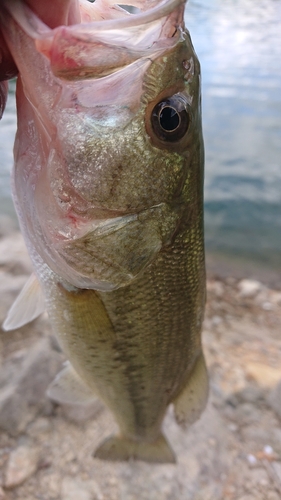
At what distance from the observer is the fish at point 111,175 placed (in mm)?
969

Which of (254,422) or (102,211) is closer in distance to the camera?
(102,211)

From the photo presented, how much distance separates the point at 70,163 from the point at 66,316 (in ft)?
2.22

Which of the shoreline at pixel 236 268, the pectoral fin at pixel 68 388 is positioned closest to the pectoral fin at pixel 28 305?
the pectoral fin at pixel 68 388

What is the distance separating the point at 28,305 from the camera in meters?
1.69

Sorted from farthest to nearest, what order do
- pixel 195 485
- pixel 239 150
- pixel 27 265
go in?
pixel 239 150 → pixel 27 265 → pixel 195 485

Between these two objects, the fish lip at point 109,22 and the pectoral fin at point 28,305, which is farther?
the pectoral fin at point 28,305

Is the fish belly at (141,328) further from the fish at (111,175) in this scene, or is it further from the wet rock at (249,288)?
the wet rock at (249,288)

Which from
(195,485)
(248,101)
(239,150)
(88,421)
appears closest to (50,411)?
(88,421)

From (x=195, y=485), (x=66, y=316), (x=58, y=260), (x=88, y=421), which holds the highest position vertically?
(x=58, y=260)

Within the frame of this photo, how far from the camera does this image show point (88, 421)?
9.40ft

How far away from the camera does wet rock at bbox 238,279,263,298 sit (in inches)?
198

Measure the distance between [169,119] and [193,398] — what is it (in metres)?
1.40

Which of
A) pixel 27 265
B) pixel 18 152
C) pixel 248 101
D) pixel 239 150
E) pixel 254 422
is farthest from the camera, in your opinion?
pixel 248 101

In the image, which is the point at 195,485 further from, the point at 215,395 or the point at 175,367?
the point at 175,367
